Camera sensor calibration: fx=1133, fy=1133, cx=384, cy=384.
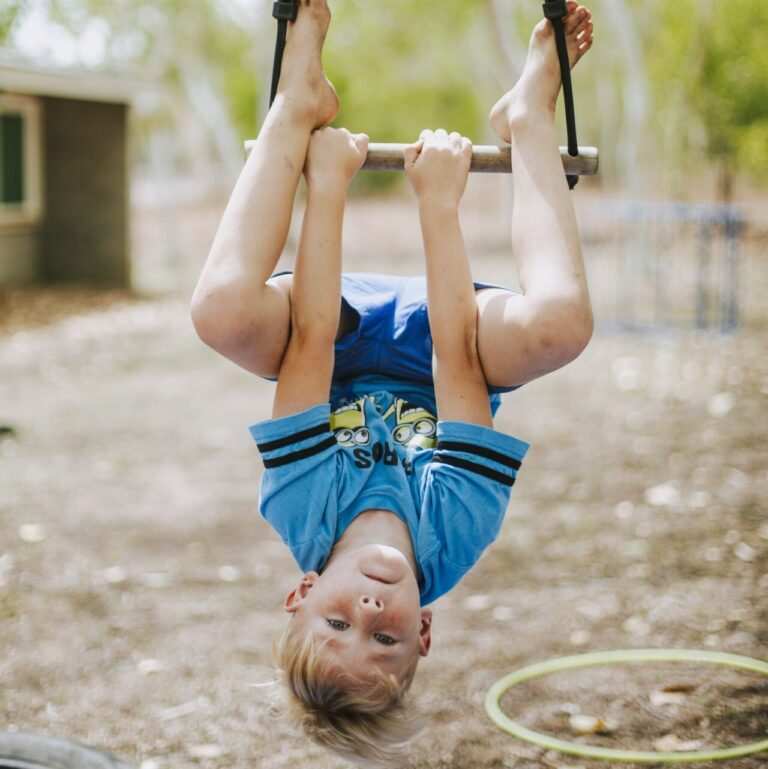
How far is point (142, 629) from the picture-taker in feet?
14.8

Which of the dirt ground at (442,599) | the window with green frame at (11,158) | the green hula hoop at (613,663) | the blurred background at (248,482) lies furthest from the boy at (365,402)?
the window with green frame at (11,158)

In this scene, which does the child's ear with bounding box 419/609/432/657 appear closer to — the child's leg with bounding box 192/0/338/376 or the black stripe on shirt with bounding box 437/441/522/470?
the black stripe on shirt with bounding box 437/441/522/470

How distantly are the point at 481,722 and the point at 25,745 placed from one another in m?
1.52

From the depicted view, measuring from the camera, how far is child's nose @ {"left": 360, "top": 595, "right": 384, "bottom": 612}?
2357 millimetres

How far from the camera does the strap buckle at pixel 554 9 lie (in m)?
2.62

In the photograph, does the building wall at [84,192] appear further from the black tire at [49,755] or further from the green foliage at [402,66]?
the black tire at [49,755]

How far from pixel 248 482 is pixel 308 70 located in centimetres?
417

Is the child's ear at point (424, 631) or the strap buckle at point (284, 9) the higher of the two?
the strap buckle at point (284, 9)

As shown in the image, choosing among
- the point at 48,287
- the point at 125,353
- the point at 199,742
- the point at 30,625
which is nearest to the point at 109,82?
the point at 48,287

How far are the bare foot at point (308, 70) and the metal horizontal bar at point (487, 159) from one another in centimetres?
15

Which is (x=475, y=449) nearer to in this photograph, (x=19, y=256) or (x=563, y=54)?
(x=563, y=54)

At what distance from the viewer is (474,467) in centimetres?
258

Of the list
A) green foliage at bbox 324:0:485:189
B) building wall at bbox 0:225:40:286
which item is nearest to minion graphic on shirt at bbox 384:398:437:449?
green foliage at bbox 324:0:485:189

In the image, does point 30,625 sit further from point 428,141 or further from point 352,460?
point 428,141
